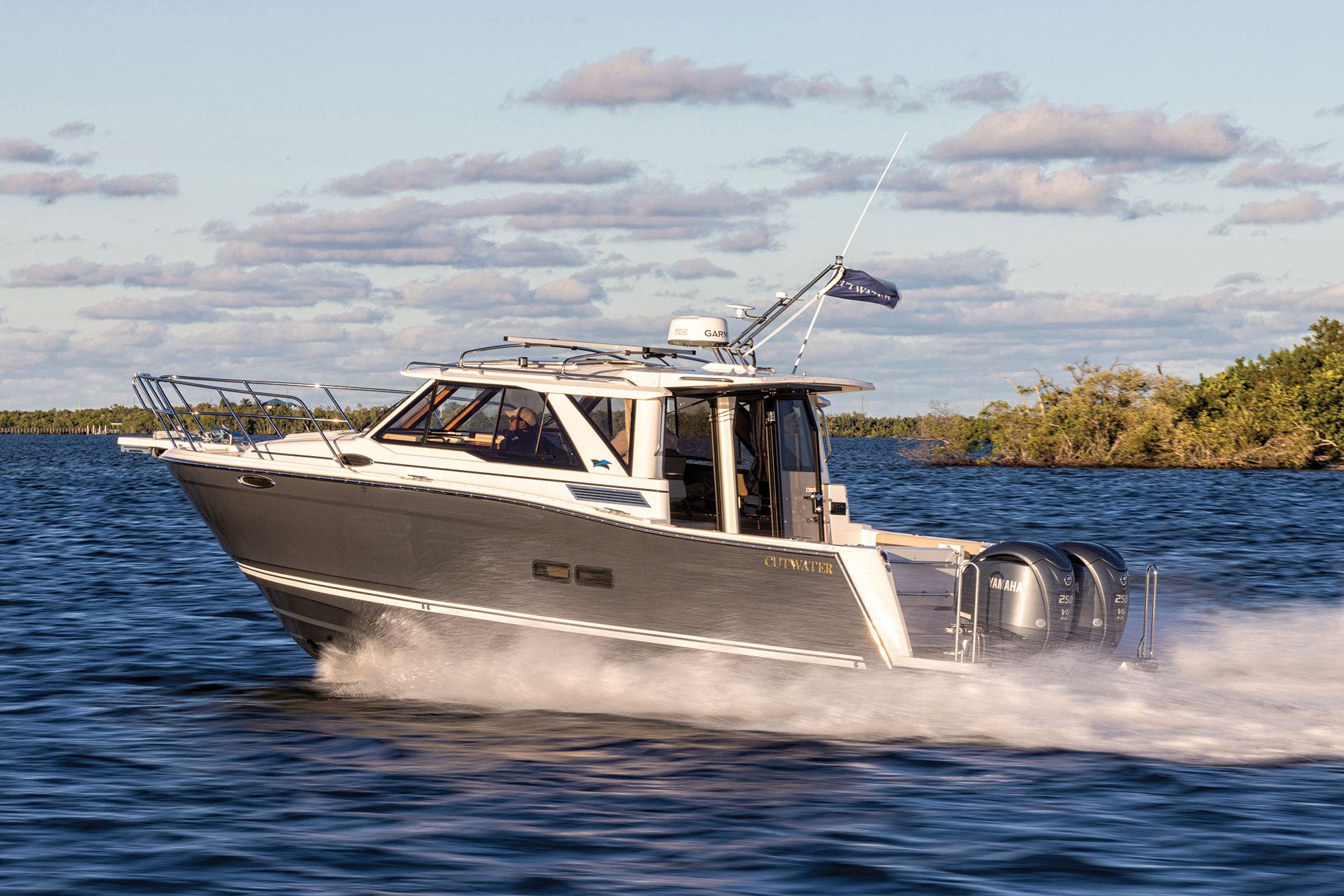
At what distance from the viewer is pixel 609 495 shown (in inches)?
345

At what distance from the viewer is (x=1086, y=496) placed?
1145 inches

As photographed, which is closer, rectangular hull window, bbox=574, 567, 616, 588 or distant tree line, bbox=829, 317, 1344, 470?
rectangular hull window, bbox=574, 567, 616, 588

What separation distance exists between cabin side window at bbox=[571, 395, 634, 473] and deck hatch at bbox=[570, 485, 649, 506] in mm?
280

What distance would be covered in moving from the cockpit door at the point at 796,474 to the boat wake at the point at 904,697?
1.24 metres

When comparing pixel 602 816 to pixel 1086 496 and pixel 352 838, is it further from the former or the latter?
pixel 1086 496

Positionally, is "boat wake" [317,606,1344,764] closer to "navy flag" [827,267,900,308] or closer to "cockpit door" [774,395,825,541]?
"cockpit door" [774,395,825,541]

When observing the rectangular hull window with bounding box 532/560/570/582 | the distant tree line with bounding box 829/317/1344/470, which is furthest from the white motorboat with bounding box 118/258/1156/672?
the distant tree line with bounding box 829/317/1344/470

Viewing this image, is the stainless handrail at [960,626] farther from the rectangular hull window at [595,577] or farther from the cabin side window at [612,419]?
the cabin side window at [612,419]

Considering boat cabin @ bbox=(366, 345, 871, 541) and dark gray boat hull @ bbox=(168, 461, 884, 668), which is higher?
boat cabin @ bbox=(366, 345, 871, 541)

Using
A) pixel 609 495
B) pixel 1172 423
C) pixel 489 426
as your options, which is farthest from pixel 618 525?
pixel 1172 423

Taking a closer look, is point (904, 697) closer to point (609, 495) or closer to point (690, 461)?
point (690, 461)

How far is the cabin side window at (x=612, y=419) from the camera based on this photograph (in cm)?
896

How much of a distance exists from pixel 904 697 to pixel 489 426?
3.47 metres

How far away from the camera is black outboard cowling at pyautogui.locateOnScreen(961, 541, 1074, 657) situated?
27.7 feet
